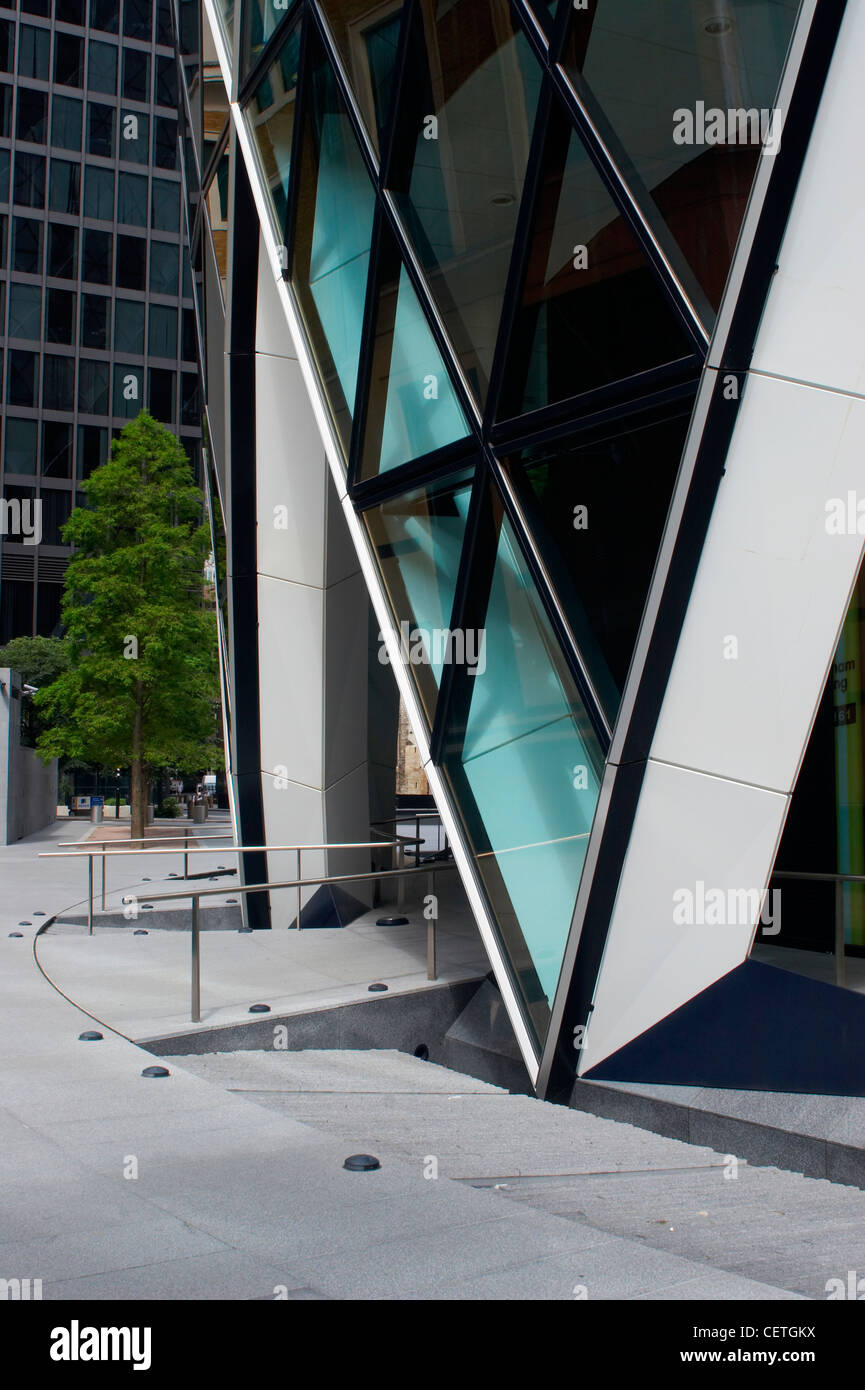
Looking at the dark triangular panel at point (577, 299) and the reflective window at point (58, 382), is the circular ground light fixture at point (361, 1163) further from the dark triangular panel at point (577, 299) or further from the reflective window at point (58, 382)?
the reflective window at point (58, 382)

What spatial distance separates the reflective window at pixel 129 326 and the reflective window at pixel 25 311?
14.8 ft

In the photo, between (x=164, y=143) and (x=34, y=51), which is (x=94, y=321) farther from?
(x=34, y=51)

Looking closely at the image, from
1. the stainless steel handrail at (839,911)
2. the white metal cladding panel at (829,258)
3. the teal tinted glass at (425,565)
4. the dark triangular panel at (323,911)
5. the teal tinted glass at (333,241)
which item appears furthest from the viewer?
the dark triangular panel at (323,911)

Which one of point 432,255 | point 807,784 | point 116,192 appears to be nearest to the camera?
point 432,255

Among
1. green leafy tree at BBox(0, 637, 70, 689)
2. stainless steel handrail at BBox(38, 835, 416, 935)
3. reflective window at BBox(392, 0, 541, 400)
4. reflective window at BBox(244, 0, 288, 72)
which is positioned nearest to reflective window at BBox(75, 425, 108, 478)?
green leafy tree at BBox(0, 637, 70, 689)

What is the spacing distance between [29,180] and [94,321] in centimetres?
823

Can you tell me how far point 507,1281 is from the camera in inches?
144

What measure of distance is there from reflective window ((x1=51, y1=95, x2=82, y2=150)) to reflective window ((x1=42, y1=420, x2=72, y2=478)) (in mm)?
16066

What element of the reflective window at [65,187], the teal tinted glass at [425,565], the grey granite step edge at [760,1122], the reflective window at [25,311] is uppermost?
the reflective window at [65,187]

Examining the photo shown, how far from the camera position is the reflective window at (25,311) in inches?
2682

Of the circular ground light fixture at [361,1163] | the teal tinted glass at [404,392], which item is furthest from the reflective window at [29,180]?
the circular ground light fixture at [361,1163]

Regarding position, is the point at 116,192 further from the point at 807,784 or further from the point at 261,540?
the point at 807,784

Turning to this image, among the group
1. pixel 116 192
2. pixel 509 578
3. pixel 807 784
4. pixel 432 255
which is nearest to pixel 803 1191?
pixel 509 578
